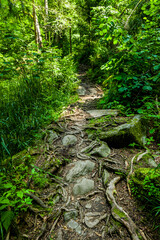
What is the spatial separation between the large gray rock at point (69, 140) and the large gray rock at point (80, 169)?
2.54ft

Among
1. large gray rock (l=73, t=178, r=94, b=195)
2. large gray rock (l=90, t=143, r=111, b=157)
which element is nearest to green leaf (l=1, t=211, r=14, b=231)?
large gray rock (l=73, t=178, r=94, b=195)

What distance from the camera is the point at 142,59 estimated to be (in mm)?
4594

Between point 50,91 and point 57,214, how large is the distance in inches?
193

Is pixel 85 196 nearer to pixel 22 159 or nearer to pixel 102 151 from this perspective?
pixel 102 151

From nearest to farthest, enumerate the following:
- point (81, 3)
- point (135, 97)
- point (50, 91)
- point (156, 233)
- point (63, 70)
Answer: point (156, 233), point (135, 97), point (50, 91), point (63, 70), point (81, 3)

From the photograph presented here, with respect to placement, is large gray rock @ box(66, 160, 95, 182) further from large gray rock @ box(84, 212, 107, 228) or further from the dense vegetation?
the dense vegetation

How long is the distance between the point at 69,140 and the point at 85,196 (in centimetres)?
170

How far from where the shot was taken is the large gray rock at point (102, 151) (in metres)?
3.29

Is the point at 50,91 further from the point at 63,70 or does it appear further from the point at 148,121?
the point at 148,121

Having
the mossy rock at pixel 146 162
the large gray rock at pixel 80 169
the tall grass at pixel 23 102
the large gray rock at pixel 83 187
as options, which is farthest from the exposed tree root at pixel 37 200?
the mossy rock at pixel 146 162

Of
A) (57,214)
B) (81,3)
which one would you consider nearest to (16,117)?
(57,214)

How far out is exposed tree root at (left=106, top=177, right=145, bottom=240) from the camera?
5.55 feet

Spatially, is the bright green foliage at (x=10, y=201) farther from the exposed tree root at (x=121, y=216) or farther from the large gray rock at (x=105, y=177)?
the large gray rock at (x=105, y=177)

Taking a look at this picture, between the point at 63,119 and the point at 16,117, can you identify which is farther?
the point at 63,119
